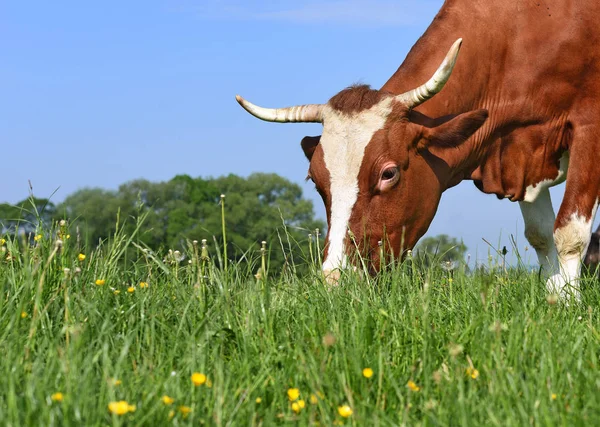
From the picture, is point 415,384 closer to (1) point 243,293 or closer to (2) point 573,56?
(1) point 243,293

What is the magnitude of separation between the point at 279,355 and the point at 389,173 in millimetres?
3623

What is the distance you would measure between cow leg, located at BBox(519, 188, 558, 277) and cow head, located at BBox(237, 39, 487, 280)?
2.38 metres

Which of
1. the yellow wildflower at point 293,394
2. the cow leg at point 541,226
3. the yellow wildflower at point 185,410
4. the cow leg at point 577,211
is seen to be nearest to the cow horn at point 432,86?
the cow leg at point 577,211

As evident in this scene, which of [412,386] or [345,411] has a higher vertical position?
[412,386]

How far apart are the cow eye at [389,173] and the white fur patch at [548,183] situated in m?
2.21

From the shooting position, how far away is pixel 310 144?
8.33m

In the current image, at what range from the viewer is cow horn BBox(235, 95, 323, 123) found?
314 inches

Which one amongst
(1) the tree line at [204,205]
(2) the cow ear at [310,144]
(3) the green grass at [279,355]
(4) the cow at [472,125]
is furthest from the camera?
(1) the tree line at [204,205]

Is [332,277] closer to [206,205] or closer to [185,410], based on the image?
[185,410]

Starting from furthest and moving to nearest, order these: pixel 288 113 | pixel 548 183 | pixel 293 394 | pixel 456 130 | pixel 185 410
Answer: pixel 548 183
pixel 288 113
pixel 456 130
pixel 293 394
pixel 185 410

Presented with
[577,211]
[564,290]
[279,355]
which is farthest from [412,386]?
[577,211]

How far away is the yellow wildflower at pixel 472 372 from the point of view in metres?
3.80

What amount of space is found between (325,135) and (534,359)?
3818mm

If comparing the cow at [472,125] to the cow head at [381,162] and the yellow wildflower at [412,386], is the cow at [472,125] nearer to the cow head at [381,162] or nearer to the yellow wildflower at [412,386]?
the cow head at [381,162]
